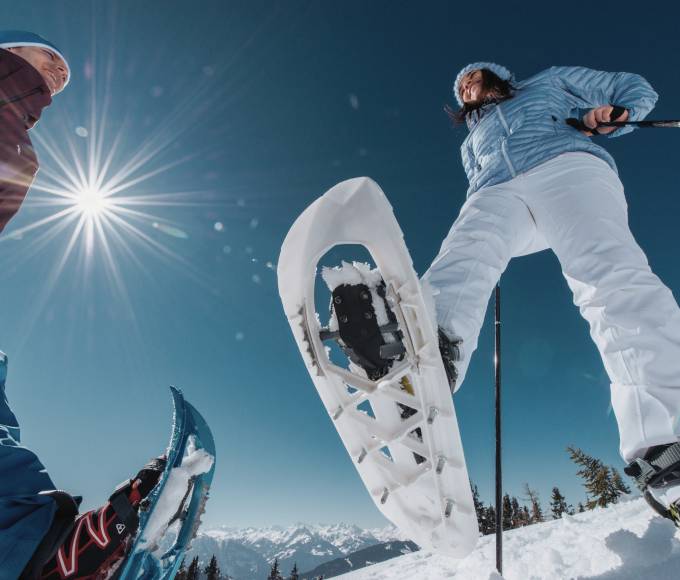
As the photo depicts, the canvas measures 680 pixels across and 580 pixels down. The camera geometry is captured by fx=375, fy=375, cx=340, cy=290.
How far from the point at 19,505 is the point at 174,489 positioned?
0.64 meters

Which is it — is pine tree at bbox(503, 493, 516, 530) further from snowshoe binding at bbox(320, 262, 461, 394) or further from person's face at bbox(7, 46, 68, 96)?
person's face at bbox(7, 46, 68, 96)

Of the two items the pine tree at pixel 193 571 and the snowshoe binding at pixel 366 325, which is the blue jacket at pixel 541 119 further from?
the pine tree at pixel 193 571

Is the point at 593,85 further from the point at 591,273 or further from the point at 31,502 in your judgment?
the point at 31,502

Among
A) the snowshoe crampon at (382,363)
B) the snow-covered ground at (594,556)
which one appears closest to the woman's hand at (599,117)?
the snowshoe crampon at (382,363)

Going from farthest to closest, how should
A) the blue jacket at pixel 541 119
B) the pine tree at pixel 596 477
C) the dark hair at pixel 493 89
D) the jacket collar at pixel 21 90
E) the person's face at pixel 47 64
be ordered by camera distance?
1. the pine tree at pixel 596 477
2. the dark hair at pixel 493 89
3. the person's face at pixel 47 64
4. the blue jacket at pixel 541 119
5. the jacket collar at pixel 21 90

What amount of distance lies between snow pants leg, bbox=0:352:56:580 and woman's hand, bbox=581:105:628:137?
400 centimetres

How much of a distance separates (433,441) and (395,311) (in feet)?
2.19

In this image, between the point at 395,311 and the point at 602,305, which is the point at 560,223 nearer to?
the point at 602,305

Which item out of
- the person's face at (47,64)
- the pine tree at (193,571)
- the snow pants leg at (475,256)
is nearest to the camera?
the snow pants leg at (475,256)

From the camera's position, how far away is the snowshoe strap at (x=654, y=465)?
1.52m

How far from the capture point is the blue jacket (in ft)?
8.34

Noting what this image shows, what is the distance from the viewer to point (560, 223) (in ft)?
7.14

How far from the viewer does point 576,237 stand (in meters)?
2.06

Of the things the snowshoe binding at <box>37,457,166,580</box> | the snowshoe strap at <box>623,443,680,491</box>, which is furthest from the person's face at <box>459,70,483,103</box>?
the snowshoe binding at <box>37,457,166,580</box>
